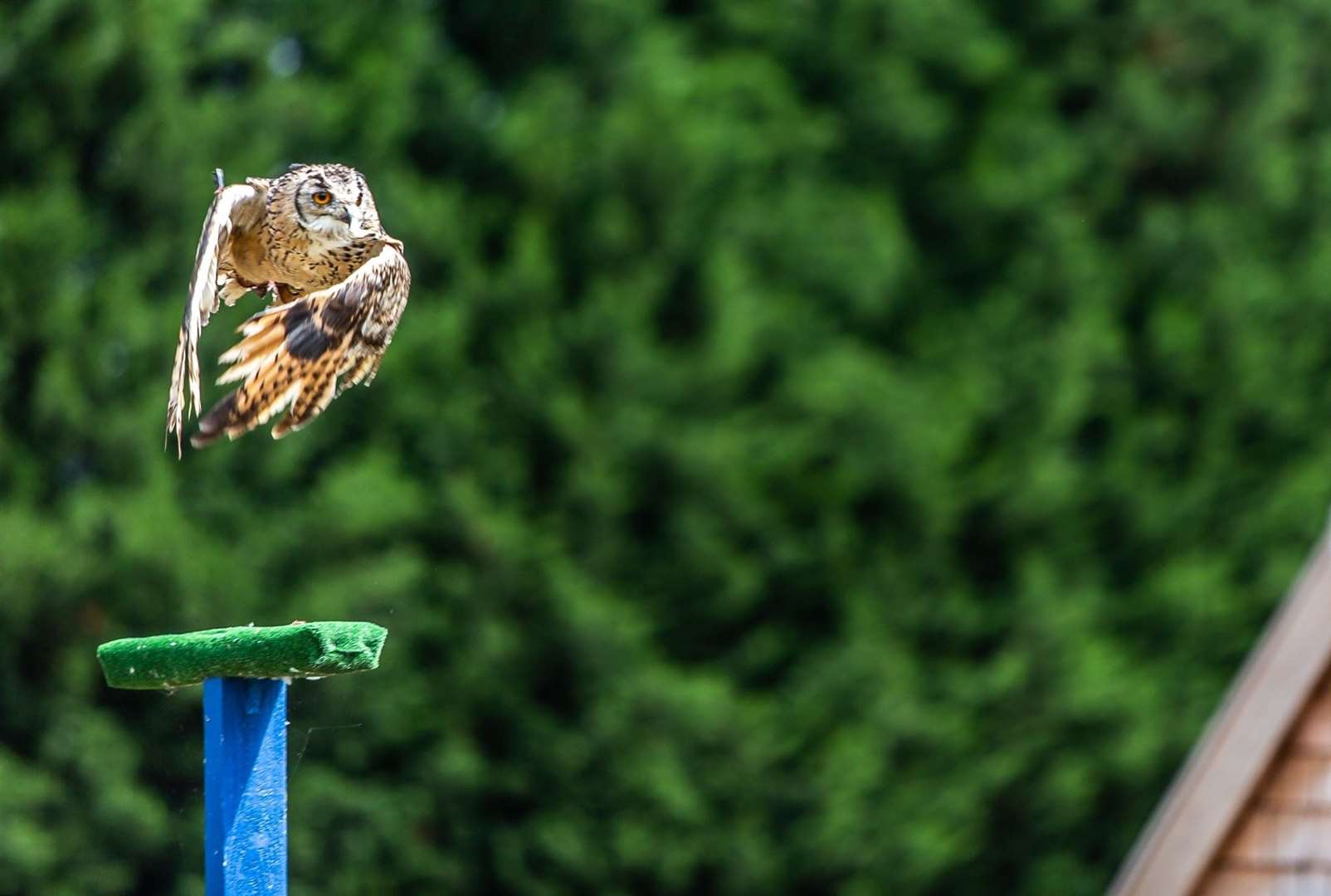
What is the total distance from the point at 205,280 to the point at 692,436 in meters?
3.03

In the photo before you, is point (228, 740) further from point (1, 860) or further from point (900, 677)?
point (900, 677)

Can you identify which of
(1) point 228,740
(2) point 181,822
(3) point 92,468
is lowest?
(2) point 181,822

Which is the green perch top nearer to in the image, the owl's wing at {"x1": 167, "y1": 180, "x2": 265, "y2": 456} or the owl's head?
the owl's wing at {"x1": 167, "y1": 180, "x2": 265, "y2": 456}

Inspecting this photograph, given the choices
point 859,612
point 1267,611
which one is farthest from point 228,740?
point 1267,611

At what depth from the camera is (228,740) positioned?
1524mm

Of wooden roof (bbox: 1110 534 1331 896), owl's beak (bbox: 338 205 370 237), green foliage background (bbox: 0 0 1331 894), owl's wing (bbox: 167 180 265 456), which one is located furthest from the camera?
green foliage background (bbox: 0 0 1331 894)

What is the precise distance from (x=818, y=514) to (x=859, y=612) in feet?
0.94

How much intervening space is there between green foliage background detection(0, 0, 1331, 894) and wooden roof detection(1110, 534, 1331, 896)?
6.78ft

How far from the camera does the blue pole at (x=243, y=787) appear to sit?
59.4 inches

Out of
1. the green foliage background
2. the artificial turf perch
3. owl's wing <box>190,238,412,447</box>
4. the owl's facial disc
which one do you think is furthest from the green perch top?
the green foliage background

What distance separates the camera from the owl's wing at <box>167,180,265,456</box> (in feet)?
4.50

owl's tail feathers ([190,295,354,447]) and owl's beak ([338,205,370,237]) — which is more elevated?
owl's beak ([338,205,370,237])

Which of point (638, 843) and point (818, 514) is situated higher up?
point (818, 514)

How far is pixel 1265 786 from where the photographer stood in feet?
7.70
